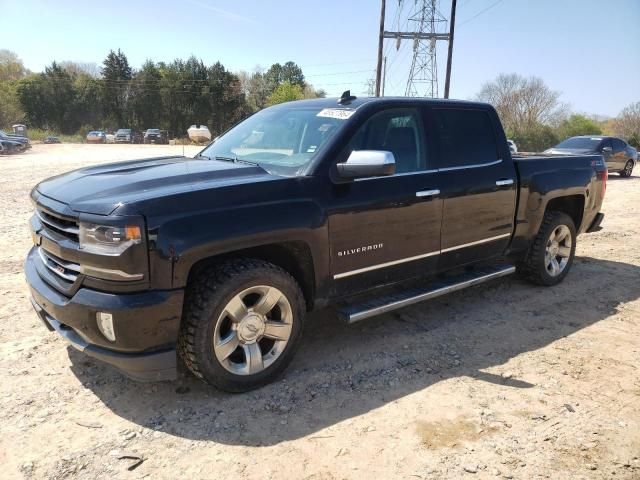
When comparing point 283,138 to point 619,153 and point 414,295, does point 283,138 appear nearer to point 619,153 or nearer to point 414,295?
point 414,295

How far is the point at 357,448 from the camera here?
274 centimetres

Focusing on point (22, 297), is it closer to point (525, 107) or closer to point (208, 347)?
point (208, 347)

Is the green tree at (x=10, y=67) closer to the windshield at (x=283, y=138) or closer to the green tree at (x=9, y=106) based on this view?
the green tree at (x=9, y=106)

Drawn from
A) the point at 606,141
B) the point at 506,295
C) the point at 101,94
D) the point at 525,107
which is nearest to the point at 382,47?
the point at 606,141

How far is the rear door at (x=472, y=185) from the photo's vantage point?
417 centimetres

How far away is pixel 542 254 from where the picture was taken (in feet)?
17.2

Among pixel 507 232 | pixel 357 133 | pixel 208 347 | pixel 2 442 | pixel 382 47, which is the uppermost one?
pixel 382 47

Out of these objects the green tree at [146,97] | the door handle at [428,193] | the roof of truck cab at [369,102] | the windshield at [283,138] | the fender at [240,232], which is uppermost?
the green tree at [146,97]

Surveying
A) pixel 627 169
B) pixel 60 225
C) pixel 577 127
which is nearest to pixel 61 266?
pixel 60 225

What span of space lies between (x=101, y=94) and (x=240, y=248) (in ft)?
241

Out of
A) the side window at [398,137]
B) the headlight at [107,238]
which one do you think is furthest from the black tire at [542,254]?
the headlight at [107,238]

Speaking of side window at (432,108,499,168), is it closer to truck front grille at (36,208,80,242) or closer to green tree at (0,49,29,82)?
truck front grille at (36,208,80,242)

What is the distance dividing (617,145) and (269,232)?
19.4 metres

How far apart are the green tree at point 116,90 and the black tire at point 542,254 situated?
71.5 meters
